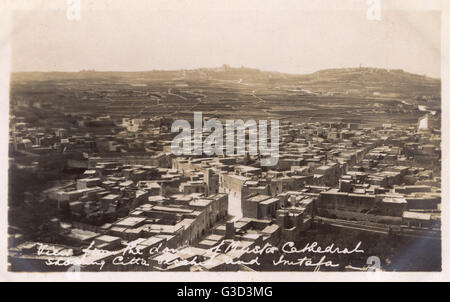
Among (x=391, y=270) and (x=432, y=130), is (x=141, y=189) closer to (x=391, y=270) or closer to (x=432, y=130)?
(x=391, y=270)

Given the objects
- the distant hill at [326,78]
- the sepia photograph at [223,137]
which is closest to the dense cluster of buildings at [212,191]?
the sepia photograph at [223,137]

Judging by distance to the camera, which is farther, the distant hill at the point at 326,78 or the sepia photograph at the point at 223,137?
the distant hill at the point at 326,78

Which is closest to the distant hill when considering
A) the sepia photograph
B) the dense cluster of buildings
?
the sepia photograph

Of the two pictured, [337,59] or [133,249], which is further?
[337,59]

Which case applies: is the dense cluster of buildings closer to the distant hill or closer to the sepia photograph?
the sepia photograph

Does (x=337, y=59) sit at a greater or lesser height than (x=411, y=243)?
greater

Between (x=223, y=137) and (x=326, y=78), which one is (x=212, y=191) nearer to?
(x=223, y=137)

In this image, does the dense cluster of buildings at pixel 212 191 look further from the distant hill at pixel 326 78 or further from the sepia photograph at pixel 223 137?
the distant hill at pixel 326 78
